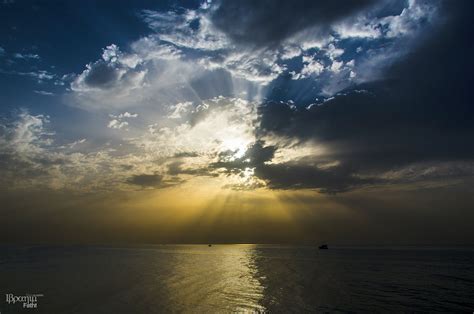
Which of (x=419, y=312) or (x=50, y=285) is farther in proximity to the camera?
(x=50, y=285)

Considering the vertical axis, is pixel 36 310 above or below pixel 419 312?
above

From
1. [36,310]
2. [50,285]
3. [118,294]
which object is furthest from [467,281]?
[50,285]

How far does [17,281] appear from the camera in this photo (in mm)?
66875

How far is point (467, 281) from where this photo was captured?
72.7 meters

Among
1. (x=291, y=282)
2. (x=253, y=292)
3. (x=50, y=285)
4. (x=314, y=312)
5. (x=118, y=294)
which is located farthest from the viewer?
(x=291, y=282)

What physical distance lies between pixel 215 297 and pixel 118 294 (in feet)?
54.0

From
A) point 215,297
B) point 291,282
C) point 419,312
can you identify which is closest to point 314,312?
point 419,312

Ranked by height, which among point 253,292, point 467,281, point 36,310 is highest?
point 36,310

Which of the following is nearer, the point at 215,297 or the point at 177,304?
the point at 177,304

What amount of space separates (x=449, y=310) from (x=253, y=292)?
29908 mm

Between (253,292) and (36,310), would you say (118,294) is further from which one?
(253,292)

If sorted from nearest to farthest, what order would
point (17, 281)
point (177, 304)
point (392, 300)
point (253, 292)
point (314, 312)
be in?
1. point (314, 312)
2. point (177, 304)
3. point (392, 300)
4. point (253, 292)
5. point (17, 281)

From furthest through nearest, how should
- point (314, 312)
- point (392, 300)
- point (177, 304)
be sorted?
point (392, 300) < point (177, 304) < point (314, 312)

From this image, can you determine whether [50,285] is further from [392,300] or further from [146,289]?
[392,300]
